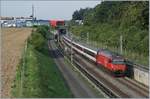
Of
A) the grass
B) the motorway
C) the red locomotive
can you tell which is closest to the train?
the red locomotive

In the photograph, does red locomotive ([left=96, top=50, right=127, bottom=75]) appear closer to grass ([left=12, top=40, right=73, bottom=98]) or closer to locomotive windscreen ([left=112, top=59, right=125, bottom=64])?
locomotive windscreen ([left=112, top=59, right=125, bottom=64])

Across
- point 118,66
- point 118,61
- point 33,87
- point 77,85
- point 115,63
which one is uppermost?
point 118,61

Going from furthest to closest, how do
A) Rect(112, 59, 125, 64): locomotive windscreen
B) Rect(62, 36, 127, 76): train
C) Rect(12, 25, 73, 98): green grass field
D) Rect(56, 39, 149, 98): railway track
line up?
Rect(112, 59, 125, 64): locomotive windscreen → Rect(62, 36, 127, 76): train → Rect(56, 39, 149, 98): railway track → Rect(12, 25, 73, 98): green grass field

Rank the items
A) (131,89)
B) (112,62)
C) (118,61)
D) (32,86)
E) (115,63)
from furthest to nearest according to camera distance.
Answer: (112,62)
(118,61)
(115,63)
(131,89)
(32,86)

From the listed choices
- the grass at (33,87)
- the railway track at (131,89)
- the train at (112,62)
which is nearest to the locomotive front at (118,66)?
the train at (112,62)

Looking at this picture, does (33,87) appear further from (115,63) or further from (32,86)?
(115,63)

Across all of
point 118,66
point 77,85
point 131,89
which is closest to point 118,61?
point 118,66

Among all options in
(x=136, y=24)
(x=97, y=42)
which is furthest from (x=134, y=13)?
(x=97, y=42)

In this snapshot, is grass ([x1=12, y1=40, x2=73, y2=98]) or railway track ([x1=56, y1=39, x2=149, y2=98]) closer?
grass ([x1=12, y1=40, x2=73, y2=98])

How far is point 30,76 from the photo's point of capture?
124 feet

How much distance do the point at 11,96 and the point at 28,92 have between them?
3.84 ft

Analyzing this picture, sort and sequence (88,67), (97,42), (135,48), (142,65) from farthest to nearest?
(97,42), (88,67), (135,48), (142,65)

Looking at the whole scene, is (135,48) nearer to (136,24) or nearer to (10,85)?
(136,24)

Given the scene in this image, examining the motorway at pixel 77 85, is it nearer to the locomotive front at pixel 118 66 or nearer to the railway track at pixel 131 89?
the railway track at pixel 131 89
